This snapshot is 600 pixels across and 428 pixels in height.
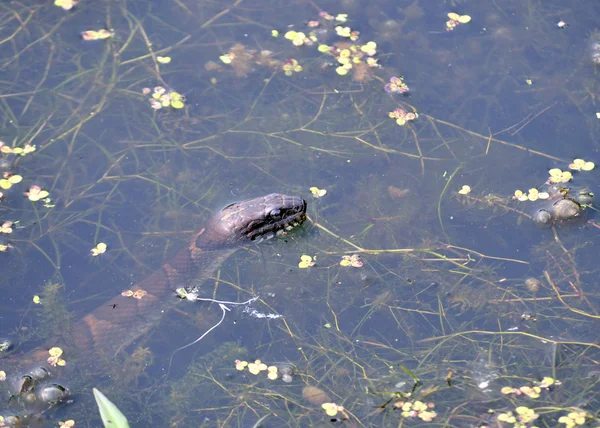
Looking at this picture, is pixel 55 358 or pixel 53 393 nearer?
pixel 53 393

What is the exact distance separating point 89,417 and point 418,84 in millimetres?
3520

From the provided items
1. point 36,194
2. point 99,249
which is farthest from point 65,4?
point 99,249

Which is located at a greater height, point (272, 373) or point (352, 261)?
point (352, 261)

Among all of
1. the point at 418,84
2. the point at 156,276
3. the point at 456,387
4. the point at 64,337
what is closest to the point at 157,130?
the point at 156,276

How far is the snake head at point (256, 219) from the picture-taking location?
16.4 feet

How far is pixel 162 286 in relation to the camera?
4.80 metres

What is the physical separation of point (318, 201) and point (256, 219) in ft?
1.58

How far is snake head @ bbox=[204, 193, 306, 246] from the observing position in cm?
501

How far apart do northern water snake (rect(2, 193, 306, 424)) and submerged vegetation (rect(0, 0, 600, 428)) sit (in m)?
0.06

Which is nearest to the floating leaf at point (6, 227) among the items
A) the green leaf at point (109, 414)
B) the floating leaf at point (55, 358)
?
the floating leaf at point (55, 358)

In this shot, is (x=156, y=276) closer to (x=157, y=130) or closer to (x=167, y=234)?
(x=167, y=234)

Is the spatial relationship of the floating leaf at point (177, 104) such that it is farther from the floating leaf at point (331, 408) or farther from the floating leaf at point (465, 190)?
the floating leaf at point (331, 408)

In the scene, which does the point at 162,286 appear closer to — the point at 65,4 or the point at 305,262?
the point at 305,262

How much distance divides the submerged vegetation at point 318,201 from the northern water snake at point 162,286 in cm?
6
